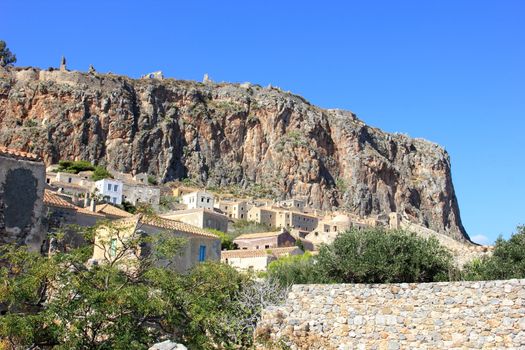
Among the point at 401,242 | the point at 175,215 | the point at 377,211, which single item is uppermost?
the point at 377,211

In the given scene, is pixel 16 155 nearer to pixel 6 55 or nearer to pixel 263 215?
pixel 263 215

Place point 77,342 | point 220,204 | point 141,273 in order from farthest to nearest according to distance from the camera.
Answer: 1. point 220,204
2. point 141,273
3. point 77,342

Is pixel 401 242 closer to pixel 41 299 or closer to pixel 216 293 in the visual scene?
pixel 216 293

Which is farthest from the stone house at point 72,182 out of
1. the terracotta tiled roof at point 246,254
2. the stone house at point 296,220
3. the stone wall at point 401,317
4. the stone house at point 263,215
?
the stone wall at point 401,317

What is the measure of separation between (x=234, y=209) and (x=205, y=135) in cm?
5068

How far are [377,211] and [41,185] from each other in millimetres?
167338

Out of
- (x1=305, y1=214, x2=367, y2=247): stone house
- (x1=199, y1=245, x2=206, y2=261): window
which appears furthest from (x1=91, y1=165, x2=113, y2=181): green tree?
(x1=199, y1=245, x2=206, y2=261): window

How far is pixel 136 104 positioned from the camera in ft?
543

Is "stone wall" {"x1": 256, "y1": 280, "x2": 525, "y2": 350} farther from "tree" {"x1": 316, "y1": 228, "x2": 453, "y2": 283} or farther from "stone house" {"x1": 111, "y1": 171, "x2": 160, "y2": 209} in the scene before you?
"stone house" {"x1": 111, "y1": 171, "x2": 160, "y2": 209}

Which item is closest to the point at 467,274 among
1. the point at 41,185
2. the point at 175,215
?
the point at 41,185

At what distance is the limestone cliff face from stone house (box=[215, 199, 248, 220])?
3146 centimetres

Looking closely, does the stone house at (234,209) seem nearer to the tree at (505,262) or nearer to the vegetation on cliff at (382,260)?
the vegetation on cliff at (382,260)

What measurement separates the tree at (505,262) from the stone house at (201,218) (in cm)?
7077

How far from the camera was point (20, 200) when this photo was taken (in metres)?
20.3
